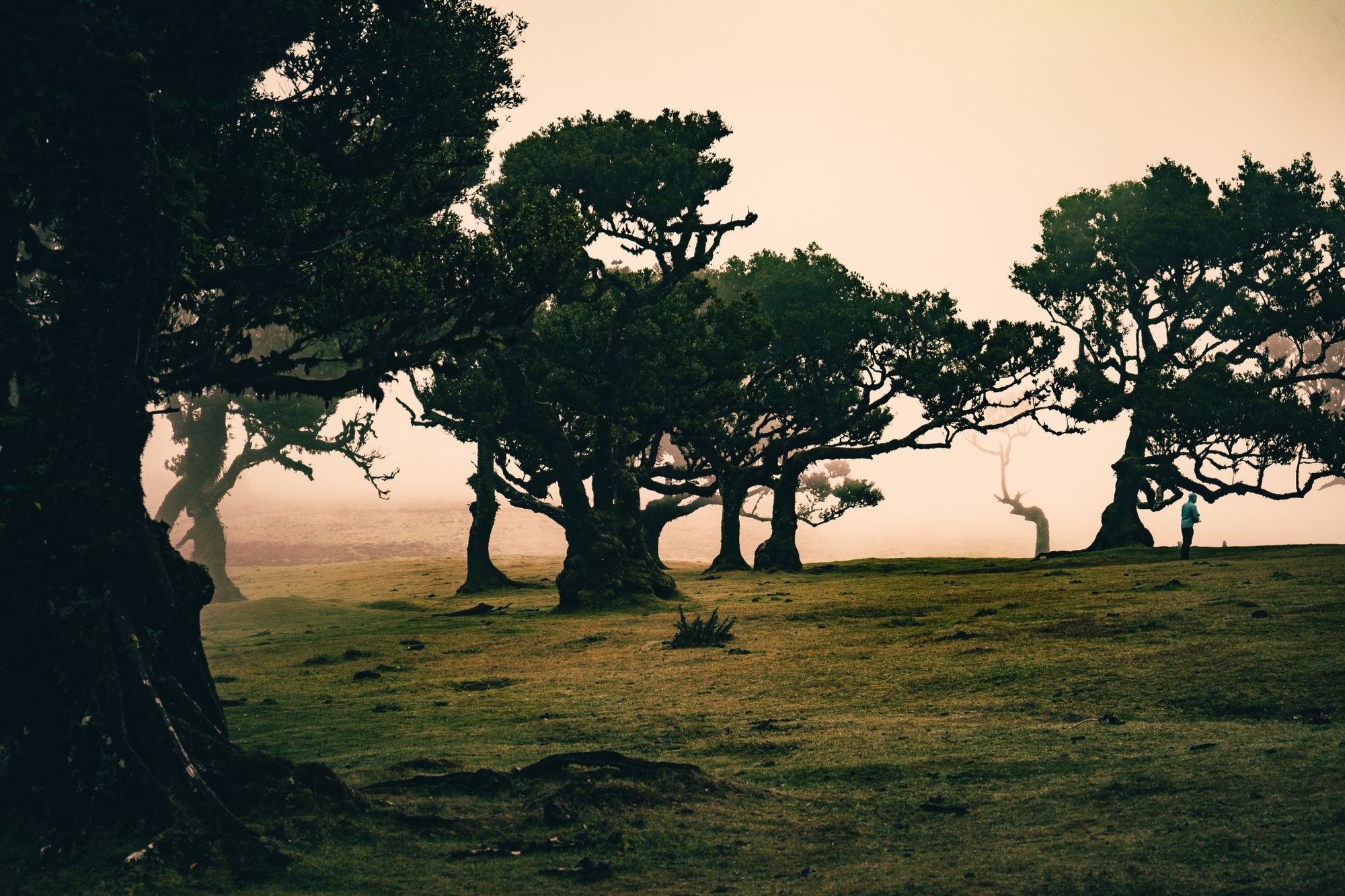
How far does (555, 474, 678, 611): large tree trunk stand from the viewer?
32.2 metres

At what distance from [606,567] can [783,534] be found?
1544 centimetres

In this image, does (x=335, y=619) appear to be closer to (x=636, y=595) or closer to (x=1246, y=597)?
(x=636, y=595)

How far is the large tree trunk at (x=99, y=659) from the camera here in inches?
337

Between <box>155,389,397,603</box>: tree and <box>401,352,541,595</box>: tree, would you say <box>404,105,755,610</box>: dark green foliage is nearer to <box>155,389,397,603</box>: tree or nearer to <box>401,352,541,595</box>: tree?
<box>401,352,541,595</box>: tree

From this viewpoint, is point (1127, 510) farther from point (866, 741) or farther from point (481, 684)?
point (866, 741)

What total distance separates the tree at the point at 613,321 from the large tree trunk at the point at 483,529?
22.5 ft

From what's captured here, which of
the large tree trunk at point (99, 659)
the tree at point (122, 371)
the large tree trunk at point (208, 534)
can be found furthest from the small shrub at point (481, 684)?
the large tree trunk at point (208, 534)

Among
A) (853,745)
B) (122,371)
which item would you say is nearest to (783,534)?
(853,745)

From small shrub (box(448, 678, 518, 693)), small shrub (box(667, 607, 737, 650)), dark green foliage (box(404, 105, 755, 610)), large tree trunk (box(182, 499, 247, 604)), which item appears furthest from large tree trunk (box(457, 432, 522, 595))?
small shrub (box(448, 678, 518, 693))

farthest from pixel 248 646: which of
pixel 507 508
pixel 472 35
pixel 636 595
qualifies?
pixel 507 508

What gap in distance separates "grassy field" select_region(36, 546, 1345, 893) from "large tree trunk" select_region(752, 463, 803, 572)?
18652mm

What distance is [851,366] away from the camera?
4866 centimetres

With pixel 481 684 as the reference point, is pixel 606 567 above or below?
above

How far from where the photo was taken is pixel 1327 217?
46531 mm
